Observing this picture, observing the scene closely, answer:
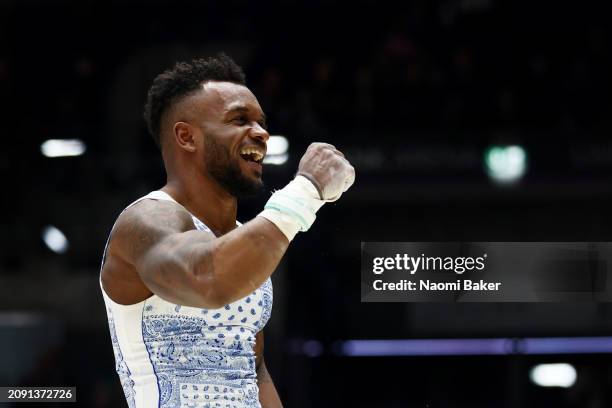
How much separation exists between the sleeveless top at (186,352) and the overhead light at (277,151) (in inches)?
86.0

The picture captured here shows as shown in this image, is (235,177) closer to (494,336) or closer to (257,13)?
(494,336)

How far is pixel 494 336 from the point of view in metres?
4.45

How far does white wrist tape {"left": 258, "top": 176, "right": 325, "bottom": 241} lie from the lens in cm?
206

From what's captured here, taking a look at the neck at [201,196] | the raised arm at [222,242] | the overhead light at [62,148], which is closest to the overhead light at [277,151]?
the overhead light at [62,148]

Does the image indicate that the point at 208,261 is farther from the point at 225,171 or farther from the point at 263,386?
the point at 263,386

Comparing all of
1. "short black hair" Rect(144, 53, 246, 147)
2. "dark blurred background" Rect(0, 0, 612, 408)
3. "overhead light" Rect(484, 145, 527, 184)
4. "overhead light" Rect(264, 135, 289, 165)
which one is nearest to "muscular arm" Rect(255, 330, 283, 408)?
"short black hair" Rect(144, 53, 246, 147)

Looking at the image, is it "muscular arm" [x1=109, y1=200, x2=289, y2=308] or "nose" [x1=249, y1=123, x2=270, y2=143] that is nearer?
"muscular arm" [x1=109, y1=200, x2=289, y2=308]

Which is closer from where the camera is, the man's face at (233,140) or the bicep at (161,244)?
the bicep at (161,244)

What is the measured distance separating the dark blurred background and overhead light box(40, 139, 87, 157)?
0.04 metres

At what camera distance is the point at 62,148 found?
5633 mm

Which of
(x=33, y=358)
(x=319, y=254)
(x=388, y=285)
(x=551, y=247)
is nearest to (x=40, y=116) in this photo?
(x=33, y=358)

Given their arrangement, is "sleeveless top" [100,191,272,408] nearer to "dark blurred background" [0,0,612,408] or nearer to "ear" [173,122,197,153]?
"ear" [173,122,197,153]

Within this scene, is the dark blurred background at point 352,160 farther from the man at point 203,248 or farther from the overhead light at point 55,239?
the man at point 203,248

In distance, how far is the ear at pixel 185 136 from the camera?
2570mm
